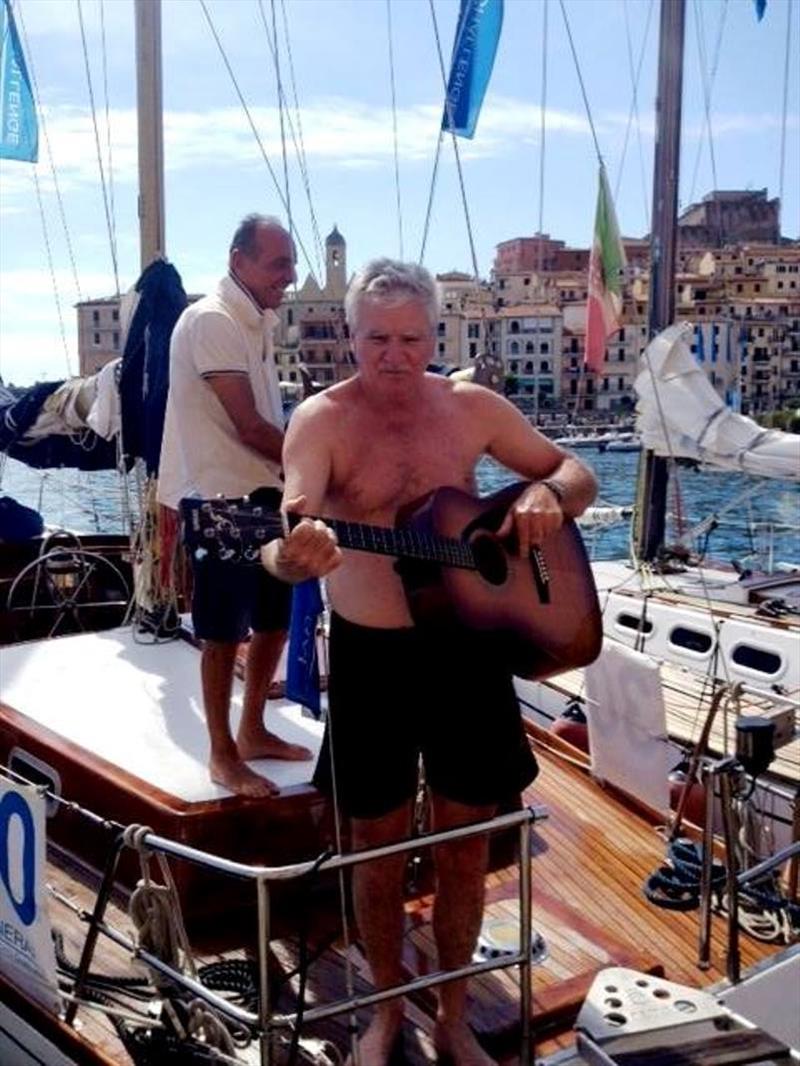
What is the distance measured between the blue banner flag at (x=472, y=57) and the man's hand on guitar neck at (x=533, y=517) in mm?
6731

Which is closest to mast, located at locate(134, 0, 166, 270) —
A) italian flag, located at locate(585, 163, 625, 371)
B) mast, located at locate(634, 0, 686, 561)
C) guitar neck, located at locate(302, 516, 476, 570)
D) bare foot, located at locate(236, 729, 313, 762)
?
bare foot, located at locate(236, 729, 313, 762)

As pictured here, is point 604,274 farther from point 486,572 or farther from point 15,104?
point 486,572

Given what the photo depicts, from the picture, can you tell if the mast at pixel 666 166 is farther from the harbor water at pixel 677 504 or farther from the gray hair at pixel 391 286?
the gray hair at pixel 391 286

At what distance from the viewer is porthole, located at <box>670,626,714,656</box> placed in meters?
10.3

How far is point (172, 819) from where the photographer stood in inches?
144

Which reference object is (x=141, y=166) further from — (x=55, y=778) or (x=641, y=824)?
(x=641, y=824)

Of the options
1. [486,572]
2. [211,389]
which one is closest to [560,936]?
[486,572]

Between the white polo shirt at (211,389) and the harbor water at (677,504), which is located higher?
the white polo shirt at (211,389)

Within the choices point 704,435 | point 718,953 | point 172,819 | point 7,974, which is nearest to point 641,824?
point 718,953

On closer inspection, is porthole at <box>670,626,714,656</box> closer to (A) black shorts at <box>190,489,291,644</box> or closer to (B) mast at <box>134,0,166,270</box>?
(B) mast at <box>134,0,166,270</box>

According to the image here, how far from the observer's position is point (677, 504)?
12172mm

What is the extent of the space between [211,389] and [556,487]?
4.45 ft

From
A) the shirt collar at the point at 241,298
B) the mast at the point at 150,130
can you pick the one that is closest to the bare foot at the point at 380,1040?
the shirt collar at the point at 241,298

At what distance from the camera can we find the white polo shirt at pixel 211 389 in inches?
148
